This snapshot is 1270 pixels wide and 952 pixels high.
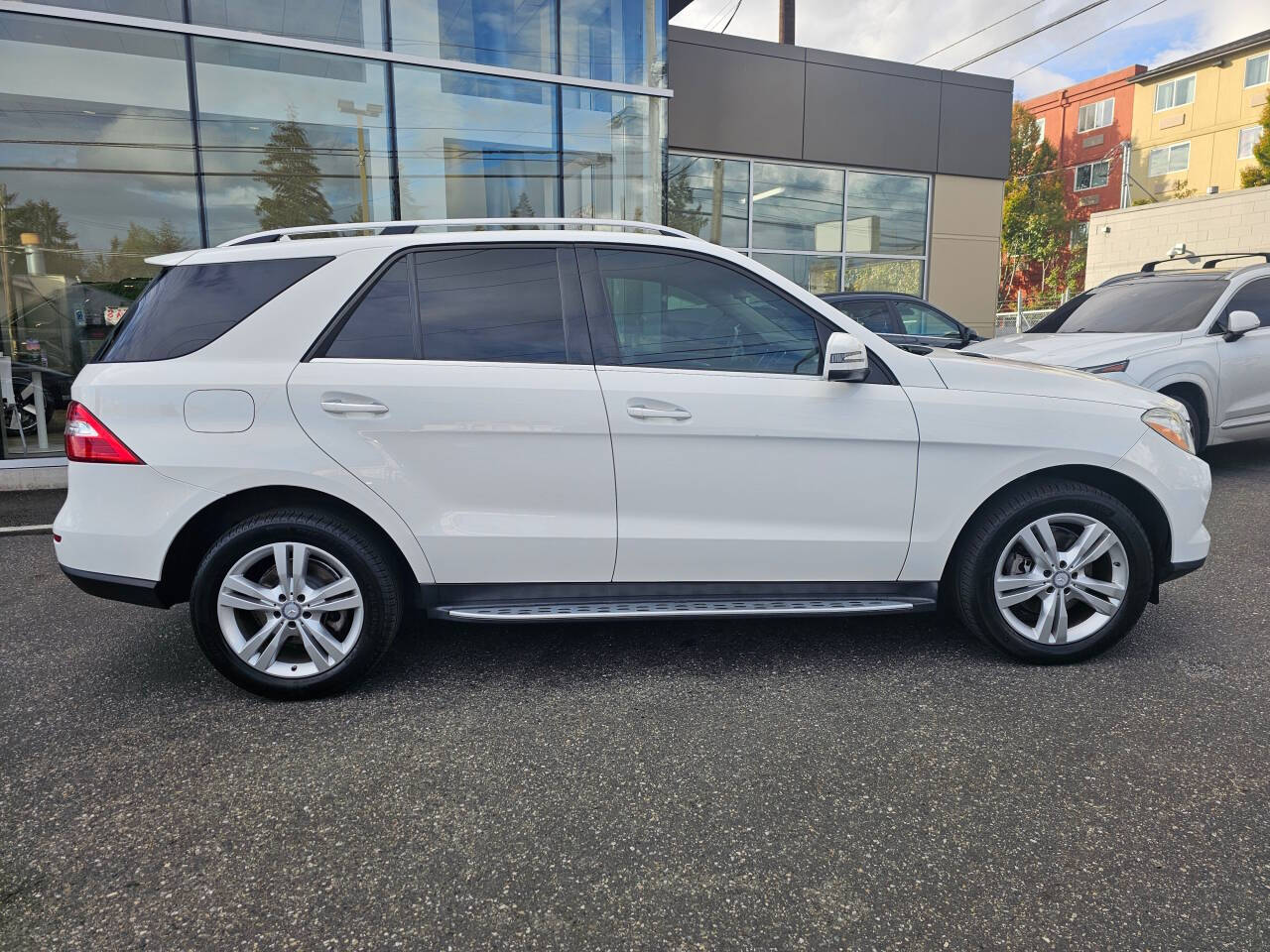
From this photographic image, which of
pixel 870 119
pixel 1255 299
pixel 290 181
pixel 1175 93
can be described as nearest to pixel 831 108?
pixel 870 119

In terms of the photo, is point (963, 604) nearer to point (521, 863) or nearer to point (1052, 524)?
point (1052, 524)

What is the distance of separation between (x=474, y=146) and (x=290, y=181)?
2.16m

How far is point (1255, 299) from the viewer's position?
7500 millimetres

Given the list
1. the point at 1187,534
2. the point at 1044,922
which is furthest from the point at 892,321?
the point at 1044,922

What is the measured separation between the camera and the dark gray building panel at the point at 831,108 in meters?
13.0

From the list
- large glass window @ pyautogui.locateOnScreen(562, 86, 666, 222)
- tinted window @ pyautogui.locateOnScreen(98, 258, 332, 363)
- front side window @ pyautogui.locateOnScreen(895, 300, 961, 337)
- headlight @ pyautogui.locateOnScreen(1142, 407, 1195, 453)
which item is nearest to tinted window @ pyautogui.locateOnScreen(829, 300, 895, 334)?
front side window @ pyautogui.locateOnScreen(895, 300, 961, 337)

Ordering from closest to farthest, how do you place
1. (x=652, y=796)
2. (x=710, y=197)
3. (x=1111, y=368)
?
1. (x=652, y=796)
2. (x=1111, y=368)
3. (x=710, y=197)

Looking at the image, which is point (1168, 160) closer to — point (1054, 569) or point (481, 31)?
point (481, 31)

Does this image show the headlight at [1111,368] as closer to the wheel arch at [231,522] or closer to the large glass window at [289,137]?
the wheel arch at [231,522]

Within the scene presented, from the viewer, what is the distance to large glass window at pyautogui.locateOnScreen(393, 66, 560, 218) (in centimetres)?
967

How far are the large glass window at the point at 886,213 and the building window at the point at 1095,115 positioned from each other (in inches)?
1493

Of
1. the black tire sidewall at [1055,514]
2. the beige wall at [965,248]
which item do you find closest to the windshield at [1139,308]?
the black tire sidewall at [1055,514]

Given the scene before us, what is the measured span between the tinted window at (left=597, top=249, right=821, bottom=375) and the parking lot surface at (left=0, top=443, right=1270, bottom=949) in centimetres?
128

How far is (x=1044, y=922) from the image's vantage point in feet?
6.59
